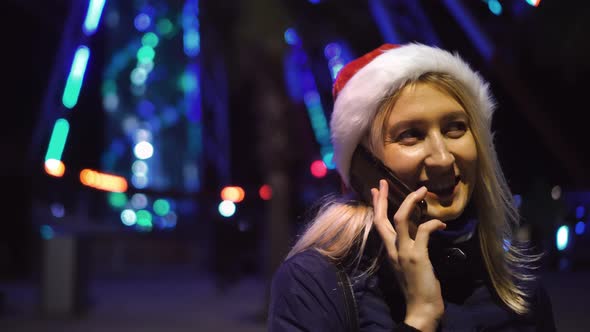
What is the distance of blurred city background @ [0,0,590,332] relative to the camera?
3770mm

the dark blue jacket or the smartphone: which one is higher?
the smartphone

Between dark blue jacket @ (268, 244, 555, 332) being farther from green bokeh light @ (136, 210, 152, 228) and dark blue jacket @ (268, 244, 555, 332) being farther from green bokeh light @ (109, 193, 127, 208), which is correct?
green bokeh light @ (136, 210, 152, 228)

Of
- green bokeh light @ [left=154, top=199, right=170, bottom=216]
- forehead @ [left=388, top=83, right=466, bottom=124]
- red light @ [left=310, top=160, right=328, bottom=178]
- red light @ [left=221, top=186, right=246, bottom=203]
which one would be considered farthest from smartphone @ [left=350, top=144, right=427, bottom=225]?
green bokeh light @ [left=154, top=199, right=170, bottom=216]

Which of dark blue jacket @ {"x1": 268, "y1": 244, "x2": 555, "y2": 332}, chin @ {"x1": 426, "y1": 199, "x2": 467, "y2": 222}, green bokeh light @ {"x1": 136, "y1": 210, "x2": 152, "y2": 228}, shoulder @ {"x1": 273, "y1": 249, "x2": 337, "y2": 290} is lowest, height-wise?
green bokeh light @ {"x1": 136, "y1": 210, "x2": 152, "y2": 228}

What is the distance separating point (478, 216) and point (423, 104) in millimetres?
356

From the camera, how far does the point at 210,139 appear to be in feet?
40.1

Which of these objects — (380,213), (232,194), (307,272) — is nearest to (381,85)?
(380,213)

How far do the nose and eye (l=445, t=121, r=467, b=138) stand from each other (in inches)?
2.4

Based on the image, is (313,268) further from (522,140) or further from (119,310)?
(119,310)

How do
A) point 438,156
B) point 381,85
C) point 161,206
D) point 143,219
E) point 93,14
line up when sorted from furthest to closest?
point 161,206 → point 143,219 → point 93,14 → point 381,85 → point 438,156

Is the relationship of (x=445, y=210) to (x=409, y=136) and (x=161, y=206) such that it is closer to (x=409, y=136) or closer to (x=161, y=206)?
(x=409, y=136)

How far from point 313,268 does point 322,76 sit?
7.07 metres

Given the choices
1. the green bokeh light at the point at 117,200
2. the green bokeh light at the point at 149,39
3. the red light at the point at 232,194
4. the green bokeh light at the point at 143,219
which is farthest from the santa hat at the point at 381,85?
the green bokeh light at the point at 143,219

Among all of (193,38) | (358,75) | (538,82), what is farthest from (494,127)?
(193,38)
